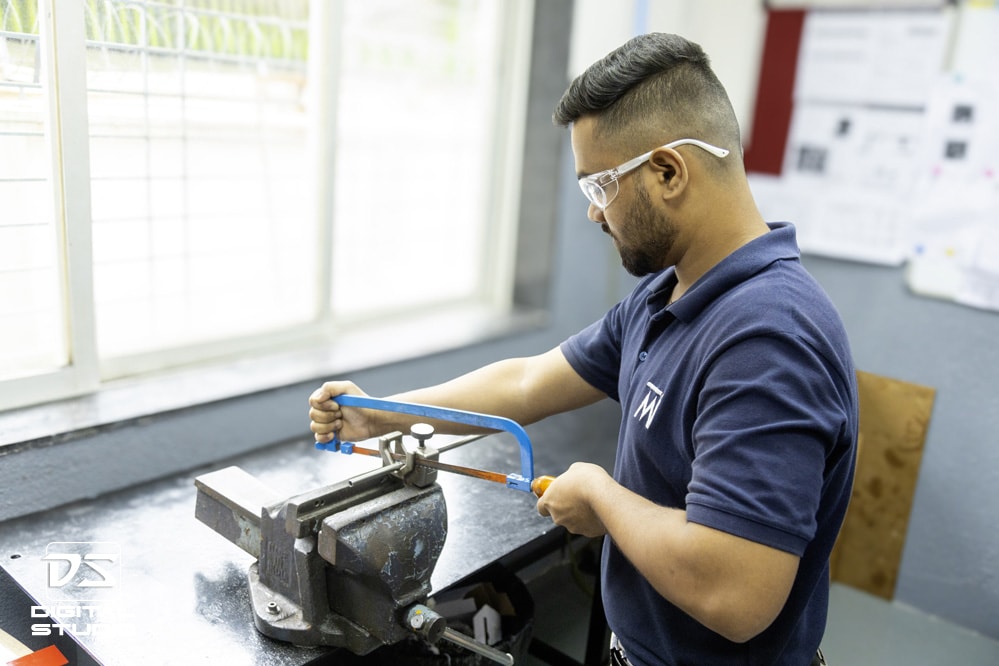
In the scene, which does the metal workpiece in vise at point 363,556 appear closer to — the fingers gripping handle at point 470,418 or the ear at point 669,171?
the fingers gripping handle at point 470,418

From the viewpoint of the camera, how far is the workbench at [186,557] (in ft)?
4.04

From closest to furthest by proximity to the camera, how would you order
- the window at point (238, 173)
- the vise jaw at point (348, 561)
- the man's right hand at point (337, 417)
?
the vise jaw at point (348, 561) → the man's right hand at point (337, 417) → the window at point (238, 173)

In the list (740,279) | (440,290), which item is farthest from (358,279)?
(740,279)

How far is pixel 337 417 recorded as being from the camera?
1.43m

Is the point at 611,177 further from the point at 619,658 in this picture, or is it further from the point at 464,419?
the point at 619,658

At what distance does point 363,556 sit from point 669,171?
709 millimetres

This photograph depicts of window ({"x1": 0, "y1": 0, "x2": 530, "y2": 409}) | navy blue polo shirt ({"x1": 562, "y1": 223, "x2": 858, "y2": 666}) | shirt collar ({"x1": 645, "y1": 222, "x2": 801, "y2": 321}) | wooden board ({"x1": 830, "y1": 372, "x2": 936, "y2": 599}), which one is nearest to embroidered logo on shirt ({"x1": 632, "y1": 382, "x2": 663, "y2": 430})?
navy blue polo shirt ({"x1": 562, "y1": 223, "x2": 858, "y2": 666})

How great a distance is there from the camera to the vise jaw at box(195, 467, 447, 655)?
1179mm

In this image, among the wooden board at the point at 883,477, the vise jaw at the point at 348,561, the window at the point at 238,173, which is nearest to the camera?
the vise jaw at the point at 348,561

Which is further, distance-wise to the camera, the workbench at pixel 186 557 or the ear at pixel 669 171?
the workbench at pixel 186 557

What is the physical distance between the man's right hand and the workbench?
287 mm

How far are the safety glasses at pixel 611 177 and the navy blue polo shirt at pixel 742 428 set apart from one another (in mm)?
152

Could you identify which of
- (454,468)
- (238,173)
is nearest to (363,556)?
(454,468)

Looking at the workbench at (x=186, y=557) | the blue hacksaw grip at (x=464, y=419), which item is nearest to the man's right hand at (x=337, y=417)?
the blue hacksaw grip at (x=464, y=419)
